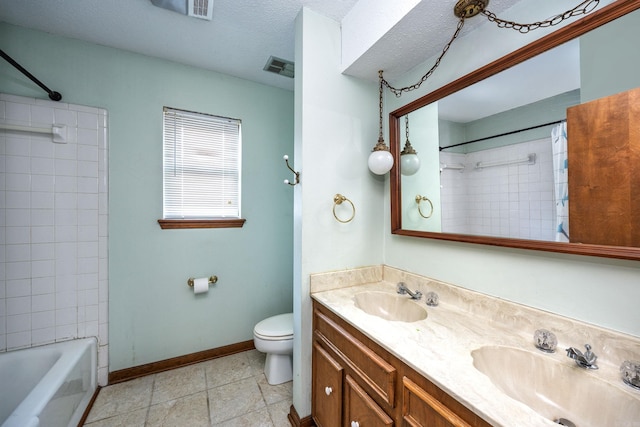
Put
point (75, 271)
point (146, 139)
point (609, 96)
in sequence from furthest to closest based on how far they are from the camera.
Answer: point (146, 139), point (75, 271), point (609, 96)

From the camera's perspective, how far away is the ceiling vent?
138 centimetres

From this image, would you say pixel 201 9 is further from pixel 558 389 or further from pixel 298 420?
pixel 298 420

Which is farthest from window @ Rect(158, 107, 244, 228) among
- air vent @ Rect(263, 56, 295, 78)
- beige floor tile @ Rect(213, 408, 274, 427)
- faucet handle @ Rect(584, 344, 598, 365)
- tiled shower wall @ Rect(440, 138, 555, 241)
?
faucet handle @ Rect(584, 344, 598, 365)

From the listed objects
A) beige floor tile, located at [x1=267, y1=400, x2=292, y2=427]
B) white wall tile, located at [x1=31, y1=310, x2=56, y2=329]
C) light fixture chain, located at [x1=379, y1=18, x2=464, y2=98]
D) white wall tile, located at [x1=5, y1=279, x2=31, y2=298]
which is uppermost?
light fixture chain, located at [x1=379, y1=18, x2=464, y2=98]

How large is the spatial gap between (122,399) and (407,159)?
2498 mm

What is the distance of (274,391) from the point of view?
1.75m

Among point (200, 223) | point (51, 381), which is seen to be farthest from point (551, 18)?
point (51, 381)

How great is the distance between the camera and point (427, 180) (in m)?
1.46

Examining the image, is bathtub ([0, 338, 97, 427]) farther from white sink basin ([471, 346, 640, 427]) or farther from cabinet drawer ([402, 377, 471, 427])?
white sink basin ([471, 346, 640, 427])

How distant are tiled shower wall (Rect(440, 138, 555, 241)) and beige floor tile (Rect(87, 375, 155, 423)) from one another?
228 centimetres

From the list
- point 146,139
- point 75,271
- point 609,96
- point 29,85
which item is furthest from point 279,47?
point 75,271

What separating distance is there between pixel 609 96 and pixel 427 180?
2.47ft

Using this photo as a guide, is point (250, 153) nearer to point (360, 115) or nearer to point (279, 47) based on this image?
point (279, 47)

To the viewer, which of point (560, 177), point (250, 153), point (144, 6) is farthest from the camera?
point (250, 153)
